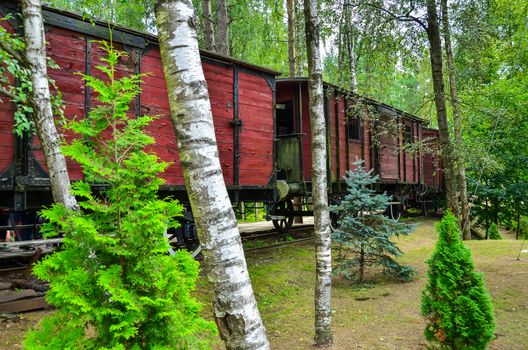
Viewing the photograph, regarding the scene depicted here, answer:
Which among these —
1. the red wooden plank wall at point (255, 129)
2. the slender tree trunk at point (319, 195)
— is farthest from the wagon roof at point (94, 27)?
the slender tree trunk at point (319, 195)

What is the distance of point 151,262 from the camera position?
6.72ft

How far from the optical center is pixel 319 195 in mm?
4457

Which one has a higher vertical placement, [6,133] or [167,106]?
[167,106]

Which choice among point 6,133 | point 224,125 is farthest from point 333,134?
point 6,133

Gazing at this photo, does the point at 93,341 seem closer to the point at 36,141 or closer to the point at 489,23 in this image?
the point at 36,141

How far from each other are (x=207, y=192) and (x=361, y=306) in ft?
14.0

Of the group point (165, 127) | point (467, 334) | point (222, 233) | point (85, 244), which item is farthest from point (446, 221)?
point (165, 127)

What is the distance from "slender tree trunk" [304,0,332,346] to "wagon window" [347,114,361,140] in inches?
330

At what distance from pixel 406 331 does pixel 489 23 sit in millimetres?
7205

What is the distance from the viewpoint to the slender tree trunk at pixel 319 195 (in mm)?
4352

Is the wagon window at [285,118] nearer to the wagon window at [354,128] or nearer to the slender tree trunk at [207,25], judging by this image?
the wagon window at [354,128]

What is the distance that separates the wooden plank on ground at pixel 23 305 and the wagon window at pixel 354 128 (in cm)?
988

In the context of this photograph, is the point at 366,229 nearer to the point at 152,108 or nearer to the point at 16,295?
the point at 152,108

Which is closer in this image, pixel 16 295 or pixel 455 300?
pixel 455 300
